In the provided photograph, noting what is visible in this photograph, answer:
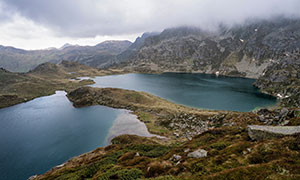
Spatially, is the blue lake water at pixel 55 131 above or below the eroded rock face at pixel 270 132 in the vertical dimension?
below

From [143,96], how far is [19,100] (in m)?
101

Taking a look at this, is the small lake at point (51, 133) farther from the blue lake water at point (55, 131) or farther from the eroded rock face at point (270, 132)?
the eroded rock face at point (270, 132)

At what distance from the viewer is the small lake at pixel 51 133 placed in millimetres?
46219

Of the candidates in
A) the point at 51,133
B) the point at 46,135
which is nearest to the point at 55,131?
the point at 51,133

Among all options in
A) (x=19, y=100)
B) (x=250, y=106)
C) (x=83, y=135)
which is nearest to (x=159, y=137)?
(x=83, y=135)

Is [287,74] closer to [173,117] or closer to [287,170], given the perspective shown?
[173,117]

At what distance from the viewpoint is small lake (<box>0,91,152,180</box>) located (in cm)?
4622

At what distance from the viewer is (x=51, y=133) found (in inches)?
2537

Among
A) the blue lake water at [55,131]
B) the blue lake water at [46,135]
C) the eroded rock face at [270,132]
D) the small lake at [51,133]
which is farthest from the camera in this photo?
the blue lake water at [55,131]

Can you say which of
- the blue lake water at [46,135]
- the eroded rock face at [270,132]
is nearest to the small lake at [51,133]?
the blue lake water at [46,135]

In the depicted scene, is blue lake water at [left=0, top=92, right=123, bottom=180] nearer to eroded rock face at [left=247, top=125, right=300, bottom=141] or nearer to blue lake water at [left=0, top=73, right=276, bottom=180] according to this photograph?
Result: blue lake water at [left=0, top=73, right=276, bottom=180]

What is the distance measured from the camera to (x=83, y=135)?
A: 205 ft

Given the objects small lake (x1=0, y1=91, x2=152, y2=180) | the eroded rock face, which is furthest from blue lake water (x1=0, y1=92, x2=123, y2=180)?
the eroded rock face

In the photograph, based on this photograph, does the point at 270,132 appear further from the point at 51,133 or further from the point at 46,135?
the point at 51,133
